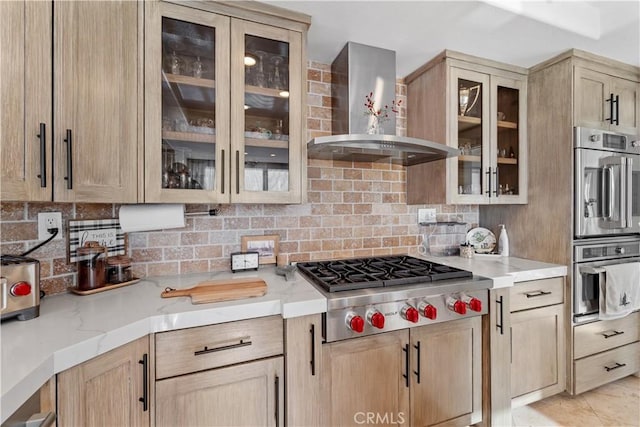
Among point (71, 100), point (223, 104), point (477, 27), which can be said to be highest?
point (477, 27)

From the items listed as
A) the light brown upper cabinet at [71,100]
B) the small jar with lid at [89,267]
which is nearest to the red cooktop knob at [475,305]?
the light brown upper cabinet at [71,100]

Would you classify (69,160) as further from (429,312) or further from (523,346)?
(523,346)

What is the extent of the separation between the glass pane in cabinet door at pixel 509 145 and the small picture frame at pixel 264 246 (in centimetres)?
167

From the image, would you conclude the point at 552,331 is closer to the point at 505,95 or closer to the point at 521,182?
the point at 521,182

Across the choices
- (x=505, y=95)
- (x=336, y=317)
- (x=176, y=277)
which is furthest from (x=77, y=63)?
(x=505, y=95)

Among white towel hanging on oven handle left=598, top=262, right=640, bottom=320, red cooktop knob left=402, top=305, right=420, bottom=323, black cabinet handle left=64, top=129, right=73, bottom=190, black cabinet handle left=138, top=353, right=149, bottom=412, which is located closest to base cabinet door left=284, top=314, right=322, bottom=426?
red cooktop knob left=402, top=305, right=420, bottom=323

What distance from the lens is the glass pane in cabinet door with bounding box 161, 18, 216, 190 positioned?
1.36 metres

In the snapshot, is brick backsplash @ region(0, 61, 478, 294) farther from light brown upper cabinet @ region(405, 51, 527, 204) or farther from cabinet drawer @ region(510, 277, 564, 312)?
cabinet drawer @ region(510, 277, 564, 312)

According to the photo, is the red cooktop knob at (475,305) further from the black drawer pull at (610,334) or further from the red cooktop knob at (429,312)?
the black drawer pull at (610,334)

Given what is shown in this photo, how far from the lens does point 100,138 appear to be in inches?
46.8

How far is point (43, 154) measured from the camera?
106cm

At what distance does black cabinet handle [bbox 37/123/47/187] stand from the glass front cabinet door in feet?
6.82

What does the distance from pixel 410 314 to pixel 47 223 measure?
67.1 inches

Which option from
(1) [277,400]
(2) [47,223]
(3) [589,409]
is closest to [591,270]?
(3) [589,409]
